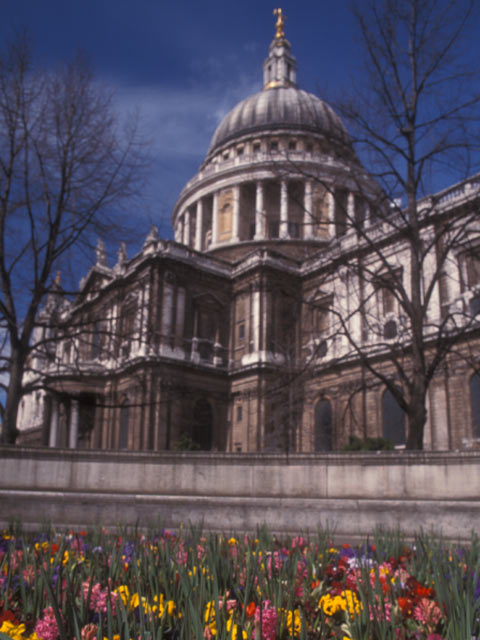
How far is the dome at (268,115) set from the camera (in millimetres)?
60500

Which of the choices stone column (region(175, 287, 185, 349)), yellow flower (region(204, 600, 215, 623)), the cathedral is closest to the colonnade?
the cathedral

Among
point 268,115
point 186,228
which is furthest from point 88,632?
point 268,115

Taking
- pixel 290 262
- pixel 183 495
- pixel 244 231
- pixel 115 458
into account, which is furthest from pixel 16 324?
pixel 244 231

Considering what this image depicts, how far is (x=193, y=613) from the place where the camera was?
226 centimetres

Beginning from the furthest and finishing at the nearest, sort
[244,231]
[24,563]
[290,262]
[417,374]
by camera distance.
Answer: [244,231] < [290,262] < [417,374] < [24,563]

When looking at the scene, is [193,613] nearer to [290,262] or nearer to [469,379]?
[469,379]

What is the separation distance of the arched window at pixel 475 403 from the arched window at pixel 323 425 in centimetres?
936

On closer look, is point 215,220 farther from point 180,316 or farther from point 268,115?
point 180,316

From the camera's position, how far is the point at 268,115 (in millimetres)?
61938

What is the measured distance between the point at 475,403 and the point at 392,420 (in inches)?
207

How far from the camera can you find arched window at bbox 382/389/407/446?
108ft

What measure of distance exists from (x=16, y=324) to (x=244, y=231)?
41426 millimetres

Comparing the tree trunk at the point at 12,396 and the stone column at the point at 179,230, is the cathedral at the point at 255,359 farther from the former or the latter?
the tree trunk at the point at 12,396

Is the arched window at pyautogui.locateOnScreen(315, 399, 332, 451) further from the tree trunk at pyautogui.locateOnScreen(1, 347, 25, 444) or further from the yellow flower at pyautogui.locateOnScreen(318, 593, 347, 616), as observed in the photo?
the yellow flower at pyautogui.locateOnScreen(318, 593, 347, 616)
